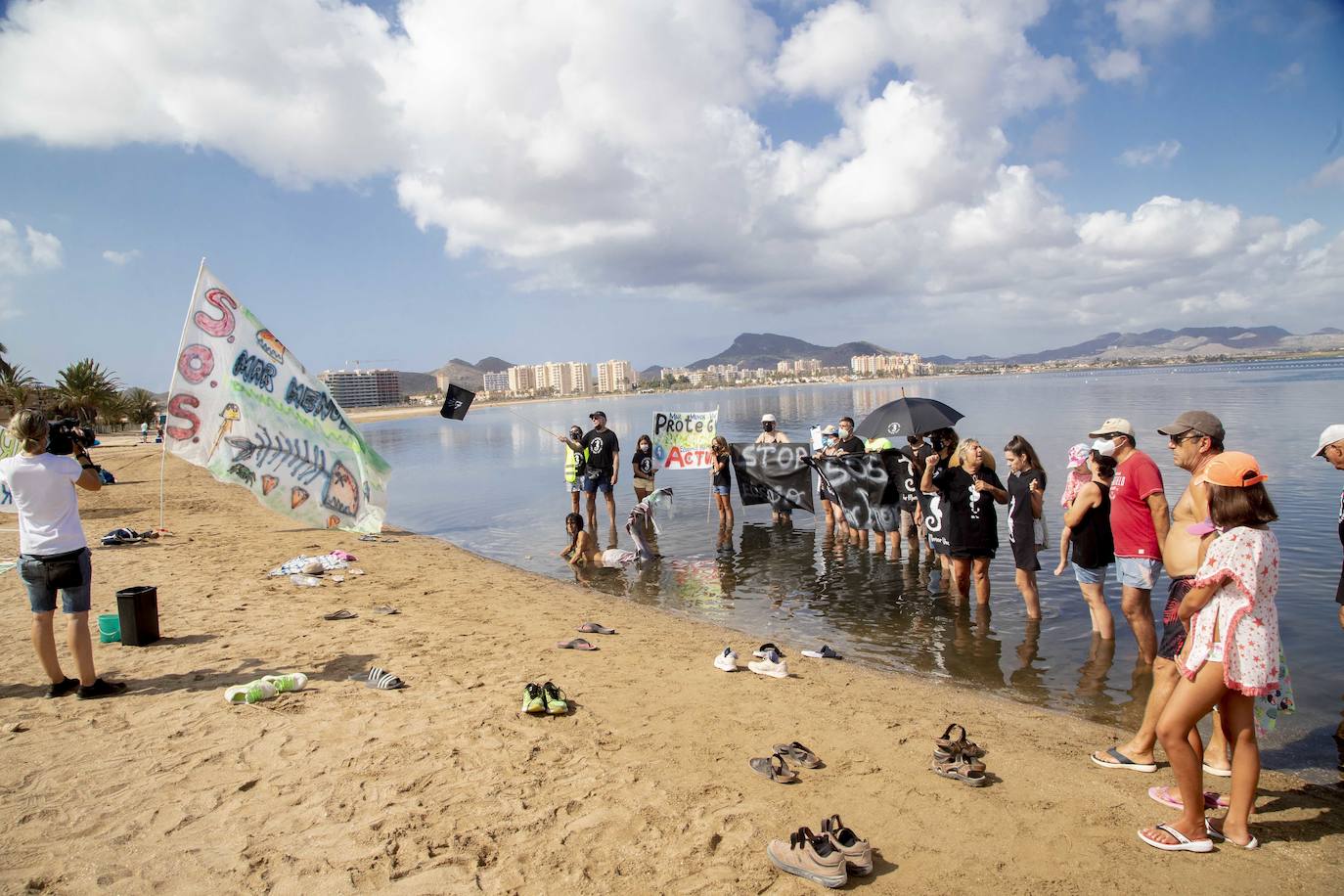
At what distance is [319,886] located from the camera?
11.2 ft

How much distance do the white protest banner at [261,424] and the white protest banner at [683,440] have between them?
19.6ft

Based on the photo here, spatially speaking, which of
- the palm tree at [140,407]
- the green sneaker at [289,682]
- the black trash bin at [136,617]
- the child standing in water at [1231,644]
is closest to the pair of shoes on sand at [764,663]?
the child standing in water at [1231,644]

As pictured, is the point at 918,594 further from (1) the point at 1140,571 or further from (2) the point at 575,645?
(2) the point at 575,645

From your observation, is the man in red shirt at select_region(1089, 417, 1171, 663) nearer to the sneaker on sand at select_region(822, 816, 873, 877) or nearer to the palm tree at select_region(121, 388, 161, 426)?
the sneaker on sand at select_region(822, 816, 873, 877)

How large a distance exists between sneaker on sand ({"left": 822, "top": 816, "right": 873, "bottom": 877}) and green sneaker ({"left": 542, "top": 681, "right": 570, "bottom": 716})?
8.08 ft

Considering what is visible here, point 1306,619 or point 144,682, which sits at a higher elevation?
point 144,682

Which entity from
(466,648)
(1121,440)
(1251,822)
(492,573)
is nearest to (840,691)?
(1251,822)

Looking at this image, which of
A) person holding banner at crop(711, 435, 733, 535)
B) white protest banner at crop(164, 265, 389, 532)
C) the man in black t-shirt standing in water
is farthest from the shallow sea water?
white protest banner at crop(164, 265, 389, 532)

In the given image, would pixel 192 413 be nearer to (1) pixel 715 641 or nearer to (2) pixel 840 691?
(1) pixel 715 641

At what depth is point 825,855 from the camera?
3.51m

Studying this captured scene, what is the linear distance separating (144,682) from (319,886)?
378 centimetres

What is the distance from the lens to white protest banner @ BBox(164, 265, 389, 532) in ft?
33.6

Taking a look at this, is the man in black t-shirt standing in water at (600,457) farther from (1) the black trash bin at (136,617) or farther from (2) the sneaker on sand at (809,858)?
(2) the sneaker on sand at (809,858)

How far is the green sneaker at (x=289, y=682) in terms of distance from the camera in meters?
5.75
